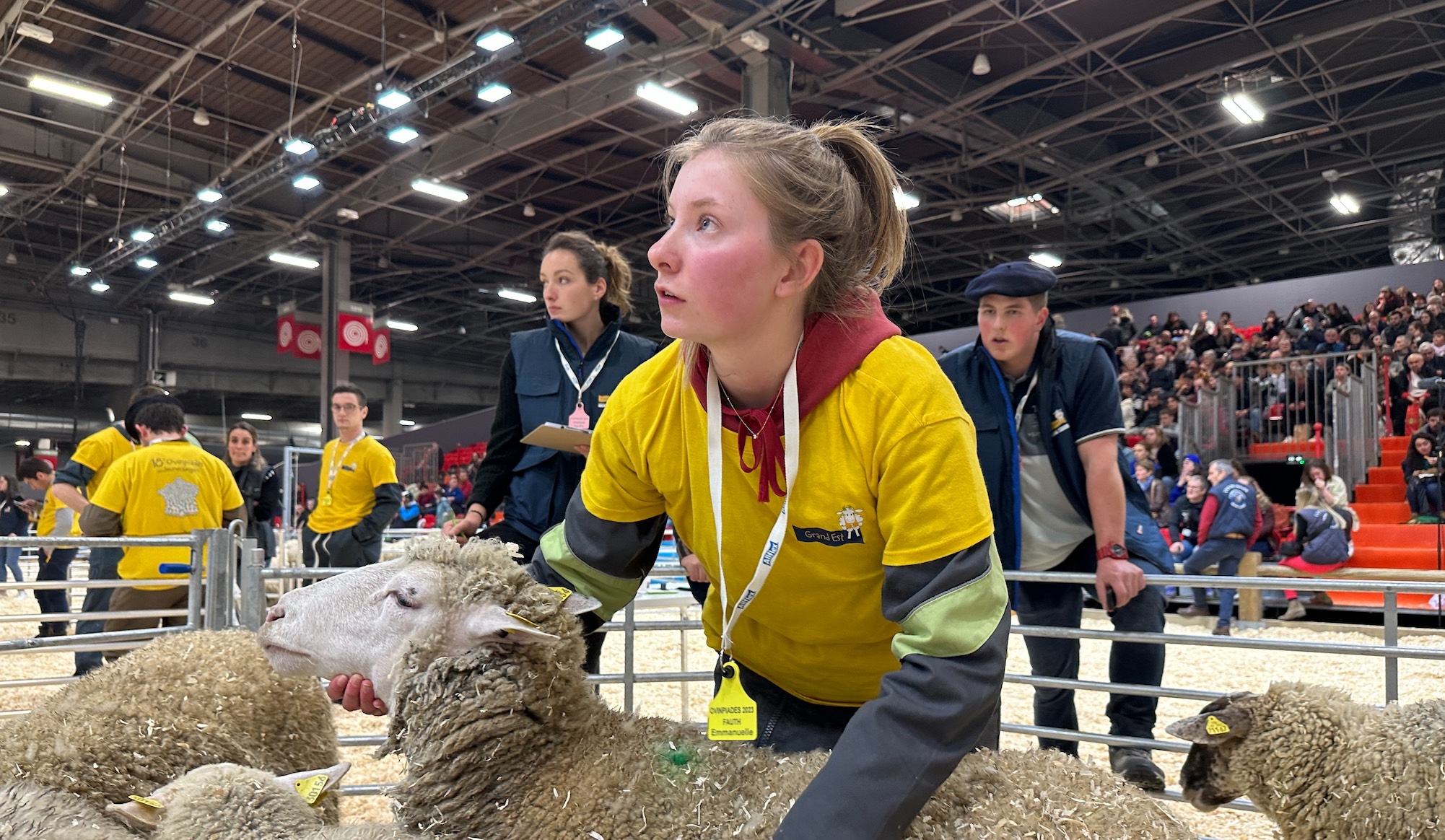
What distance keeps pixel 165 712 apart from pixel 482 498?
961 mm

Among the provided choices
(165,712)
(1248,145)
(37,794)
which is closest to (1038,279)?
(165,712)

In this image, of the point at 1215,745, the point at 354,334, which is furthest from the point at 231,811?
the point at 354,334

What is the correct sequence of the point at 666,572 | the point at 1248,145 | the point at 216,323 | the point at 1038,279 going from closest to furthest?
the point at 1038,279, the point at 666,572, the point at 1248,145, the point at 216,323

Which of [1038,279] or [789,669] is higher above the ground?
[1038,279]

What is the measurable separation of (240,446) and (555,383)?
193 inches

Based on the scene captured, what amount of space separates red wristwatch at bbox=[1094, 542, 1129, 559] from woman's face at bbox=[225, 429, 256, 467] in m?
6.02

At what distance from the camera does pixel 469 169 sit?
Result: 1406 centimetres

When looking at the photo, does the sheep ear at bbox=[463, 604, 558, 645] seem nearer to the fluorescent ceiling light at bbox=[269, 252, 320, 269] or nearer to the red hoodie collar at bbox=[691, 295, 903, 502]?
the red hoodie collar at bbox=[691, 295, 903, 502]

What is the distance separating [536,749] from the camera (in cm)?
131

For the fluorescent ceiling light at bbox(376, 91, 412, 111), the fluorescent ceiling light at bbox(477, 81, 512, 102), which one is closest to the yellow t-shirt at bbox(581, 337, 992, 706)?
the fluorescent ceiling light at bbox(477, 81, 512, 102)

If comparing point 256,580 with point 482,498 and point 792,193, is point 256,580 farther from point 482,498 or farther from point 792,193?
point 792,193

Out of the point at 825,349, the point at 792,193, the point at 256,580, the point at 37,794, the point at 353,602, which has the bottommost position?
the point at 37,794

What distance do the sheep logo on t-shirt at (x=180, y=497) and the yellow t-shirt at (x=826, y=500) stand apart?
354 centimetres

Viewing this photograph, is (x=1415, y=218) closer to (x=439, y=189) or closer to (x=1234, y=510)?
(x=1234, y=510)
